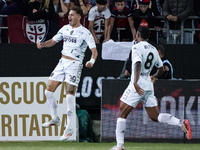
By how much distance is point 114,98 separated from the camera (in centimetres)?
1073

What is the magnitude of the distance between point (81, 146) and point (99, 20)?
10.5ft

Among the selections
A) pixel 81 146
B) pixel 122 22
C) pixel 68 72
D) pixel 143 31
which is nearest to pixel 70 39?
pixel 68 72

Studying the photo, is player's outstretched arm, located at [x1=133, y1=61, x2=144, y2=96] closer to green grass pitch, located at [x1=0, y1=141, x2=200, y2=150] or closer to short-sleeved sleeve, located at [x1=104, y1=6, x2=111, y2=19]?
green grass pitch, located at [x1=0, y1=141, x2=200, y2=150]

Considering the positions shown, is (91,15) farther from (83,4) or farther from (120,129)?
(120,129)

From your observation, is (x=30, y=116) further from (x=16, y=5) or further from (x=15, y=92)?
(x=16, y=5)

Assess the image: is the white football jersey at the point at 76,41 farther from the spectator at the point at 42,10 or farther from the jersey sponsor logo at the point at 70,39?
the spectator at the point at 42,10

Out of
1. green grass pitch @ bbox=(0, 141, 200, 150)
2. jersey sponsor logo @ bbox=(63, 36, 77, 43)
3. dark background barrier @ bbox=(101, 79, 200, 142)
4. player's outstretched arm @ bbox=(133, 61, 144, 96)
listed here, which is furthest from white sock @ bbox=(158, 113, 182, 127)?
dark background barrier @ bbox=(101, 79, 200, 142)

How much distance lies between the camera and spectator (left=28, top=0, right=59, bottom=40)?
36.5 feet

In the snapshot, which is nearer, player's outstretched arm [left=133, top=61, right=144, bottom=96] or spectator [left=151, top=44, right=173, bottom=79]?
player's outstretched arm [left=133, top=61, right=144, bottom=96]

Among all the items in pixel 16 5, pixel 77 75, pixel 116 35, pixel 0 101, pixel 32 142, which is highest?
pixel 16 5

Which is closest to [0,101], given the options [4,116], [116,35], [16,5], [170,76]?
[4,116]

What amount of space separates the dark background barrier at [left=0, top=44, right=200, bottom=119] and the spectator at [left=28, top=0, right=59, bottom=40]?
1.49 ft

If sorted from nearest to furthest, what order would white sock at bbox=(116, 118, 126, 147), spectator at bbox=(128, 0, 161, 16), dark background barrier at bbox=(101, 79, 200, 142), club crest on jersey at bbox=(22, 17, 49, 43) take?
white sock at bbox=(116, 118, 126, 147) → dark background barrier at bbox=(101, 79, 200, 142) → club crest on jersey at bbox=(22, 17, 49, 43) → spectator at bbox=(128, 0, 161, 16)

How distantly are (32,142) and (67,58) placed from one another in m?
2.70
